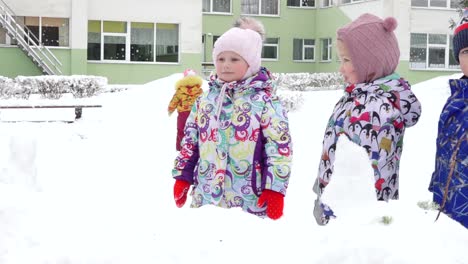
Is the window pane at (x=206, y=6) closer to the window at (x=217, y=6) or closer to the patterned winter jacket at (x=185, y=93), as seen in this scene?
the window at (x=217, y=6)

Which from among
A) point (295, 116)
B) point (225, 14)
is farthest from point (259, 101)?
point (225, 14)

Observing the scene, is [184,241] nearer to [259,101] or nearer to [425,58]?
[259,101]

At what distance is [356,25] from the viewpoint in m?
3.94

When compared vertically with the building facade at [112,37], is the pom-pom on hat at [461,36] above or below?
below

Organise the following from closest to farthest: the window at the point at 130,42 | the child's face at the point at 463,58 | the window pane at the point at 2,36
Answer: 1. the child's face at the point at 463,58
2. the window pane at the point at 2,36
3. the window at the point at 130,42

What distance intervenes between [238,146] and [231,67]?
1.52 ft

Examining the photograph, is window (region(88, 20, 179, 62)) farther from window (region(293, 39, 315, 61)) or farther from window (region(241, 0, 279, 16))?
window (region(293, 39, 315, 61))

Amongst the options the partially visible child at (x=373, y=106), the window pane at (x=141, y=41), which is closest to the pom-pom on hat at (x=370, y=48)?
the partially visible child at (x=373, y=106)

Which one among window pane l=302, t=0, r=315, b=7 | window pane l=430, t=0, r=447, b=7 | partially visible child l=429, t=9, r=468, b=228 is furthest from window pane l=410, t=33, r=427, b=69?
partially visible child l=429, t=9, r=468, b=228

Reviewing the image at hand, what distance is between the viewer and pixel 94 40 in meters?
27.1

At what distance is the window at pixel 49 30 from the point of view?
2641 cm

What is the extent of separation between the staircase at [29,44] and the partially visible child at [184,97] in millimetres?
16639

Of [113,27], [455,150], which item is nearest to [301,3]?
[113,27]

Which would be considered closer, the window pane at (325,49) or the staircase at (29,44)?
the staircase at (29,44)
